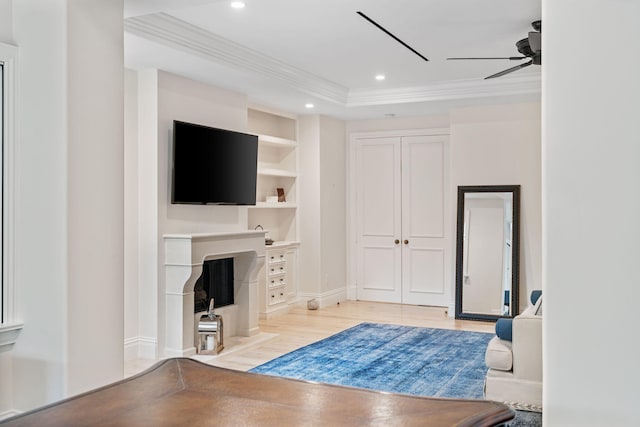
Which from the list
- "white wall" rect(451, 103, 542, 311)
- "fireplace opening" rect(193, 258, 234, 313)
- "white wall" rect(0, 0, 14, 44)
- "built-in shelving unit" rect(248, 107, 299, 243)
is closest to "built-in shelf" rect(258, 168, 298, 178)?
"built-in shelving unit" rect(248, 107, 299, 243)

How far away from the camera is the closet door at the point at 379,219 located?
26.2 ft

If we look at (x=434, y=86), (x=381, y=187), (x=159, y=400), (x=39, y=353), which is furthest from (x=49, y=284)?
(x=381, y=187)

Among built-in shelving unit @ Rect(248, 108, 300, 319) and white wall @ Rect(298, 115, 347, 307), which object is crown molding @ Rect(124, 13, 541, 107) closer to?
white wall @ Rect(298, 115, 347, 307)

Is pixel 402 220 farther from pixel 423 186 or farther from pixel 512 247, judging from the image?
pixel 512 247

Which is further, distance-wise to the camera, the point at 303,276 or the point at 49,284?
the point at 303,276

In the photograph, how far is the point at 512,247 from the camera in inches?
264

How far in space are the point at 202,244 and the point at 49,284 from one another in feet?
7.78

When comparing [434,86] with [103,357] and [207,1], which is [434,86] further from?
[103,357]

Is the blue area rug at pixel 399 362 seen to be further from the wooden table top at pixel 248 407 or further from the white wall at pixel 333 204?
the wooden table top at pixel 248 407

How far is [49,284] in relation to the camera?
2812 mm

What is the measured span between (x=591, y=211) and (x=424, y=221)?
6.02 m

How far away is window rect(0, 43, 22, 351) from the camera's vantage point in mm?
2801

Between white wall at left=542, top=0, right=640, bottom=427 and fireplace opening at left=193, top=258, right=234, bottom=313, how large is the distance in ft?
13.9

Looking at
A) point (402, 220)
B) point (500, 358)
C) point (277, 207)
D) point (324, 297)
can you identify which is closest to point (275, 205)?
point (277, 207)
